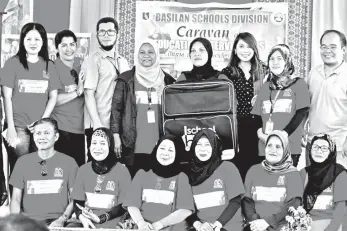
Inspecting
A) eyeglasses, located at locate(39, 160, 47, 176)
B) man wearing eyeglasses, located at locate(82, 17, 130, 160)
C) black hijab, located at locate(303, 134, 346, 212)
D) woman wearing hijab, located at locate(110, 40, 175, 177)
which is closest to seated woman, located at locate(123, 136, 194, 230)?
woman wearing hijab, located at locate(110, 40, 175, 177)

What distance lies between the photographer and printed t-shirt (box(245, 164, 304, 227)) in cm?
418

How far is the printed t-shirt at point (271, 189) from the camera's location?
13.7ft

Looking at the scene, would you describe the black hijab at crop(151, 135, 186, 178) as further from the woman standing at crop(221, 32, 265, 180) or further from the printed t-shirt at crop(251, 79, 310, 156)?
the printed t-shirt at crop(251, 79, 310, 156)

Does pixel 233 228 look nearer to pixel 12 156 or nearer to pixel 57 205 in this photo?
pixel 57 205

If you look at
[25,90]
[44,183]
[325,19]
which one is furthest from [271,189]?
[25,90]

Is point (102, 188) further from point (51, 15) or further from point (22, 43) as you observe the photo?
point (51, 15)

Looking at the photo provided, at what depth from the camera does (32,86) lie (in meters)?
4.49

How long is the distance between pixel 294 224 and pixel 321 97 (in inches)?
36.8

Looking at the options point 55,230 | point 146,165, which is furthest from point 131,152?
point 55,230

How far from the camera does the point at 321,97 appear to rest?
169 inches

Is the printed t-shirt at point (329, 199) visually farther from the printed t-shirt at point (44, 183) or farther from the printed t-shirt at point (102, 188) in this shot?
the printed t-shirt at point (44, 183)

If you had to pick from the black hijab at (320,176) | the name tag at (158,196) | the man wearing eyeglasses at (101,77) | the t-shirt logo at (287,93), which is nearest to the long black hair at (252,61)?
the t-shirt logo at (287,93)

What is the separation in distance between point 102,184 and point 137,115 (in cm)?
58

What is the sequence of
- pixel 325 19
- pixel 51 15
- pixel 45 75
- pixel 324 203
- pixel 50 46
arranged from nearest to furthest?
pixel 324 203 → pixel 45 75 → pixel 50 46 → pixel 325 19 → pixel 51 15
